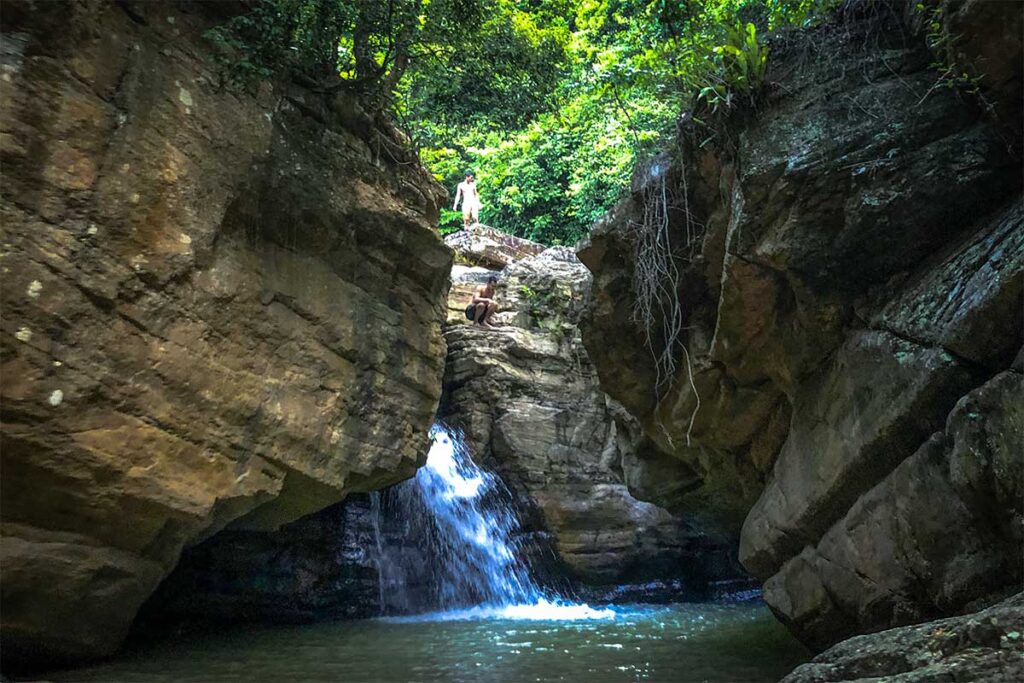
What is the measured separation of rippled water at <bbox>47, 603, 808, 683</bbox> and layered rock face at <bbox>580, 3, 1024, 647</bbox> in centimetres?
96

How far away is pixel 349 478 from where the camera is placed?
7559 mm

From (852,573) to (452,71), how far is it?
6.74m

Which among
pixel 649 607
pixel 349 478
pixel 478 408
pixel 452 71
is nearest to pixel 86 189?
pixel 349 478

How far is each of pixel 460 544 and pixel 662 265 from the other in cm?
691

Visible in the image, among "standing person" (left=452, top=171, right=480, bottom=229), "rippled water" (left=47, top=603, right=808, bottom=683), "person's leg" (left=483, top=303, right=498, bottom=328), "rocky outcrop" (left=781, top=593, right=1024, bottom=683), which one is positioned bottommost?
"rippled water" (left=47, top=603, right=808, bottom=683)

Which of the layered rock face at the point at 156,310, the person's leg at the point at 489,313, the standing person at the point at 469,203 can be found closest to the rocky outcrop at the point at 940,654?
the layered rock face at the point at 156,310

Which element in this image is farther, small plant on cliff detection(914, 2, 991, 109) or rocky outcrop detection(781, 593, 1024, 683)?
small plant on cliff detection(914, 2, 991, 109)

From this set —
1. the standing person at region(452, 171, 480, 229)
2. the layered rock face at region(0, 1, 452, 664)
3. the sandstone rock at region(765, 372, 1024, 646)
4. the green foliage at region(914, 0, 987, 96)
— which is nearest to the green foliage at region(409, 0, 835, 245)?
the green foliage at region(914, 0, 987, 96)

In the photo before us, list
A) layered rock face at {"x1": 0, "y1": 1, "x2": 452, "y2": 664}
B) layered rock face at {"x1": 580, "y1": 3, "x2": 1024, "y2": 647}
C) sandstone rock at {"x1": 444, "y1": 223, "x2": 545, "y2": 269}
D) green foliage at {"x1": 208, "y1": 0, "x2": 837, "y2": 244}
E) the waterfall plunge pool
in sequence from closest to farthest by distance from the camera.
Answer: layered rock face at {"x1": 580, "y1": 3, "x2": 1024, "y2": 647}, layered rock face at {"x1": 0, "y1": 1, "x2": 452, "y2": 664}, the waterfall plunge pool, green foliage at {"x1": 208, "y1": 0, "x2": 837, "y2": 244}, sandstone rock at {"x1": 444, "y1": 223, "x2": 545, "y2": 269}

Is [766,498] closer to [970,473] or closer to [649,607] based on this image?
[970,473]

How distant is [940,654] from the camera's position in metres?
2.64

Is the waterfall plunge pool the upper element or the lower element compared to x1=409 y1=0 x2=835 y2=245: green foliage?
lower

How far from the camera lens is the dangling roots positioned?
269 inches

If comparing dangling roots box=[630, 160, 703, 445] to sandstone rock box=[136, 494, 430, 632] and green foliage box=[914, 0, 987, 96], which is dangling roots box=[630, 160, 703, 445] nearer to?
green foliage box=[914, 0, 987, 96]
